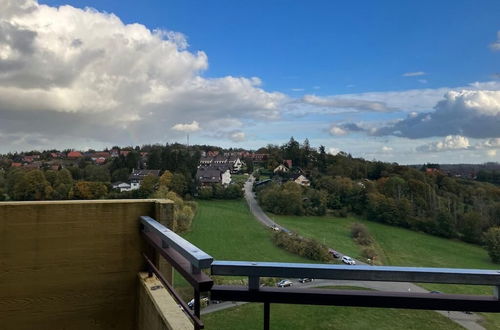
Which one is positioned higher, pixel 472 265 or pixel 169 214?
pixel 169 214

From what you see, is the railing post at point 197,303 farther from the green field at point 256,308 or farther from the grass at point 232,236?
the grass at point 232,236

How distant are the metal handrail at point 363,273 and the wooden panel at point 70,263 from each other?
1204mm

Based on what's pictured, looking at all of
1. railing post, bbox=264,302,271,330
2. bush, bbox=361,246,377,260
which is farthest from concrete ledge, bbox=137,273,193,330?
bush, bbox=361,246,377,260

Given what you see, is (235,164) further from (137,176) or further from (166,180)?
(166,180)

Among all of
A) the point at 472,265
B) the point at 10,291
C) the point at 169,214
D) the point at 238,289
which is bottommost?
the point at 472,265

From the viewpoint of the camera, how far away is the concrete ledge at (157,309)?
1.49m

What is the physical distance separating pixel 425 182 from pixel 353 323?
Answer: 120 ft

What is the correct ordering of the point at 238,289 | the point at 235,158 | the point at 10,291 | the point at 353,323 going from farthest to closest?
the point at 235,158, the point at 353,323, the point at 10,291, the point at 238,289

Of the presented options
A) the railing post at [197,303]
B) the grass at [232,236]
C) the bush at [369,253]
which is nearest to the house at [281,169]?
the grass at [232,236]

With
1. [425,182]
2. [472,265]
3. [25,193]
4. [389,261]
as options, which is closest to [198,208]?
[25,193]

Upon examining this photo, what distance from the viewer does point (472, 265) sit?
1038 inches

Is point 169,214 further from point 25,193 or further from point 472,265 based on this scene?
point 25,193

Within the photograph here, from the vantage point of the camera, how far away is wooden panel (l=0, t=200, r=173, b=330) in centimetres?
221

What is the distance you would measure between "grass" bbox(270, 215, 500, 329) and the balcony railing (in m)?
25.0
